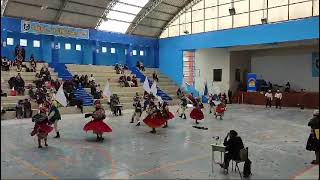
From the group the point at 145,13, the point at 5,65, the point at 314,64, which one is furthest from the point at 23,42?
the point at 314,64

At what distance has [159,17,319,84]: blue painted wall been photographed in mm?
27225

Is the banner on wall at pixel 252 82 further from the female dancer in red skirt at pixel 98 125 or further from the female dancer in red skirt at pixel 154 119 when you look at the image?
the female dancer in red skirt at pixel 98 125

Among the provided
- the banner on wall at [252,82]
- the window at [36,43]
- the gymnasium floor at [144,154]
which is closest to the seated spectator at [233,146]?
the gymnasium floor at [144,154]

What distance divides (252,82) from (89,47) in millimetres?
16488

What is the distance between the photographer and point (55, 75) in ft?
97.9

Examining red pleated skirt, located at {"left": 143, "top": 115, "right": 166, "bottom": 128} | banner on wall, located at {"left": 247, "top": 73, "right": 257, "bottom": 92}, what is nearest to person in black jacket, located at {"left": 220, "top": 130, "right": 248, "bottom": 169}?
red pleated skirt, located at {"left": 143, "top": 115, "right": 166, "bottom": 128}

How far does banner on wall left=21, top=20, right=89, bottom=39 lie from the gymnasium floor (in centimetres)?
1510

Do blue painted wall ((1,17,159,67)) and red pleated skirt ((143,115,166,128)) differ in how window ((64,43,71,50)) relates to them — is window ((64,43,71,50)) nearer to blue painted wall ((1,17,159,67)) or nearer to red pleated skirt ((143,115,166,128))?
blue painted wall ((1,17,159,67))

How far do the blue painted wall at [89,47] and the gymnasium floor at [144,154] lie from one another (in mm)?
15120

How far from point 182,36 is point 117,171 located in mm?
29201

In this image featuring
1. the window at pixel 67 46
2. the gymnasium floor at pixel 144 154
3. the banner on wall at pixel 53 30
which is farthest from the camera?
the window at pixel 67 46

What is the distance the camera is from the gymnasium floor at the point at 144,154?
8.90m

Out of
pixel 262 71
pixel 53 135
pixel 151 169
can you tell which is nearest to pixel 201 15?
pixel 262 71

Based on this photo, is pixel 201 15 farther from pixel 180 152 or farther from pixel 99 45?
pixel 180 152
